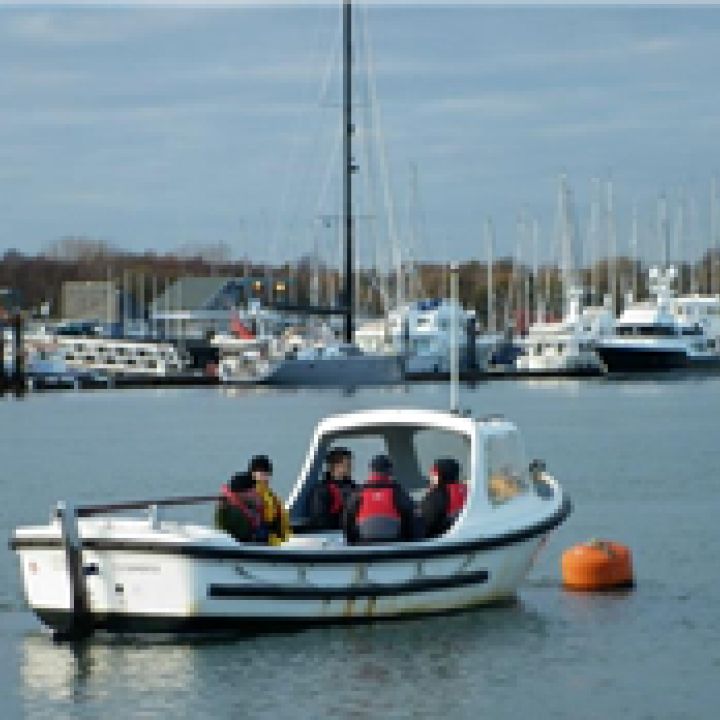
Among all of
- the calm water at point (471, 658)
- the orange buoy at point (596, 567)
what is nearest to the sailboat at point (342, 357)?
the calm water at point (471, 658)

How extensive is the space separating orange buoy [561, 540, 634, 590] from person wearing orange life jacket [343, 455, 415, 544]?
17.0 ft

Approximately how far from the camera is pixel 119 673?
83.3 feet

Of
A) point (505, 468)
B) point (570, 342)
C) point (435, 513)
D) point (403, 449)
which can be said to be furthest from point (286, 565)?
point (570, 342)

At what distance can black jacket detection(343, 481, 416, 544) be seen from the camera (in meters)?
27.0

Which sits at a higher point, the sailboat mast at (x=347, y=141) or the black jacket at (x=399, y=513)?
the sailboat mast at (x=347, y=141)

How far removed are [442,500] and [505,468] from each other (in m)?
1.38

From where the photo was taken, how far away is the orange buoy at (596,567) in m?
31.8

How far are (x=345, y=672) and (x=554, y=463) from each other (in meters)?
40.8

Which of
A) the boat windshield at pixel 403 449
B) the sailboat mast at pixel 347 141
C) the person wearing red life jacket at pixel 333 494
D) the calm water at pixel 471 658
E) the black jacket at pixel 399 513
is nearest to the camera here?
the calm water at pixel 471 658

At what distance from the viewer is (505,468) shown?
28.9 metres

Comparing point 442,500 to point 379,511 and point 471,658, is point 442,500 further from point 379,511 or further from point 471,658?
point 471,658

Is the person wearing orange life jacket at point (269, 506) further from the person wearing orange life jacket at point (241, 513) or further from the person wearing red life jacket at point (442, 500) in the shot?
the person wearing red life jacket at point (442, 500)

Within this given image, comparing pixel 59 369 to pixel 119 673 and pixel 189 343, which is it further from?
pixel 119 673

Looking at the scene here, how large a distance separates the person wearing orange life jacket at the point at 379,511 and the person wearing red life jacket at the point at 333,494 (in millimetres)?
1524
